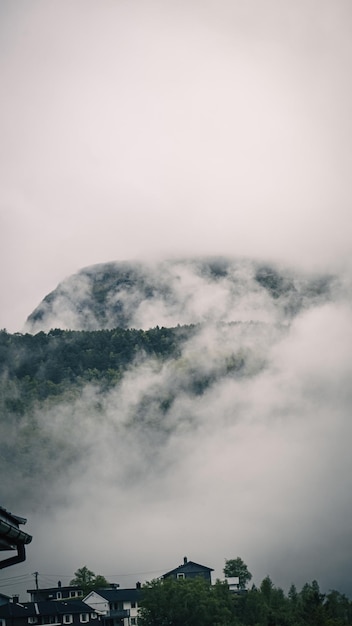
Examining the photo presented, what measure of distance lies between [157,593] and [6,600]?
96.7m

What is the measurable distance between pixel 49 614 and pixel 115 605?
19.4 metres

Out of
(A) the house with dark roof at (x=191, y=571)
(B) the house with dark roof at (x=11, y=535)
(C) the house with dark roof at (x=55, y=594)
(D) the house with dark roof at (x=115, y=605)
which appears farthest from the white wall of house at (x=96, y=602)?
(B) the house with dark roof at (x=11, y=535)

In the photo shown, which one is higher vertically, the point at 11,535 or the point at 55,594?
the point at 55,594

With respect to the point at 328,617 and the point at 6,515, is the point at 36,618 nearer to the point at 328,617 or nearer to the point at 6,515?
the point at 328,617

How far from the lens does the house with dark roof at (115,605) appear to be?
4584 inches

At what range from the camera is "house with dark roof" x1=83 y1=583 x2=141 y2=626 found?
116 m

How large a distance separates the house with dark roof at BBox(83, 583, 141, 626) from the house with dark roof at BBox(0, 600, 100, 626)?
687 centimetres

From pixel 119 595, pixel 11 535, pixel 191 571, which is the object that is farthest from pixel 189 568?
pixel 11 535

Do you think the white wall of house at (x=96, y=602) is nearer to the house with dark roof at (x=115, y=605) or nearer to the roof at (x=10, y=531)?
the house with dark roof at (x=115, y=605)

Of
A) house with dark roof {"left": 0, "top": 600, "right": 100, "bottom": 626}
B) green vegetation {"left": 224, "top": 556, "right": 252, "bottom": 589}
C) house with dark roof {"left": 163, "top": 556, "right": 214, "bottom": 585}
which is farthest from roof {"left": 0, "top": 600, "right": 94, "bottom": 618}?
green vegetation {"left": 224, "top": 556, "right": 252, "bottom": 589}

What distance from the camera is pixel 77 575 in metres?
181

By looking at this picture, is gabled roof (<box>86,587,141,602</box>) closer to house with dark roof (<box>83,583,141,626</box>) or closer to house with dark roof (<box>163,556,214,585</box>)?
house with dark roof (<box>83,583,141,626</box>)

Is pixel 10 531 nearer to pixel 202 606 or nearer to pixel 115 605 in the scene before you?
pixel 202 606

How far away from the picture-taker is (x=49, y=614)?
3994 inches
